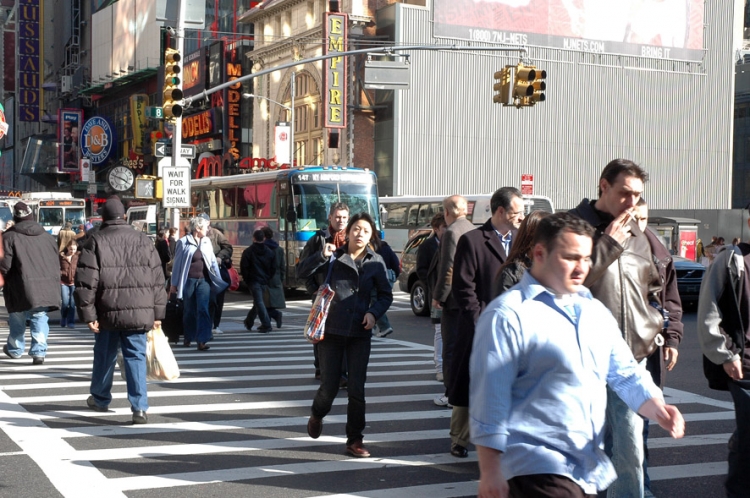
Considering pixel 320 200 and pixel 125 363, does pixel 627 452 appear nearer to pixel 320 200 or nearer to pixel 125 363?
pixel 125 363

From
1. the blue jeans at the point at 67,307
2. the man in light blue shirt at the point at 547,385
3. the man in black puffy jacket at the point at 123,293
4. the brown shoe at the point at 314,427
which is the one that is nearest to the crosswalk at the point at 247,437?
the brown shoe at the point at 314,427

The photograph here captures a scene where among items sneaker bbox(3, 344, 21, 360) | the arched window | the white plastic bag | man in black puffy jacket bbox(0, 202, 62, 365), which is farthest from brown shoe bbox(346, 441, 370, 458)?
the arched window

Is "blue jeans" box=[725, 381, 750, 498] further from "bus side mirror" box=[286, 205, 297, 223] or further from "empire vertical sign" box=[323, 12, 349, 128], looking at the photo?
"empire vertical sign" box=[323, 12, 349, 128]

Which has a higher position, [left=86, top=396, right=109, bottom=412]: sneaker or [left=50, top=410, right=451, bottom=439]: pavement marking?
[left=86, top=396, right=109, bottom=412]: sneaker

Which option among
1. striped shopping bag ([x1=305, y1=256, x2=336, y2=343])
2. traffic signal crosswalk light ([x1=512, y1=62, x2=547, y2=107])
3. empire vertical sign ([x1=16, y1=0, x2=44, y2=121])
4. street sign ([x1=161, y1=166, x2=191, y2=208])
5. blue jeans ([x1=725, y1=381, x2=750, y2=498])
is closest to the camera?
blue jeans ([x1=725, y1=381, x2=750, y2=498])

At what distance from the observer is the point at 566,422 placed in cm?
357

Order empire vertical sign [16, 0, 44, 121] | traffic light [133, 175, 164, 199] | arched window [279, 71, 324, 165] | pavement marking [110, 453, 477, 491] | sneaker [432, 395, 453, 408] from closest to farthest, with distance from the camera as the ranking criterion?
1. pavement marking [110, 453, 477, 491]
2. sneaker [432, 395, 453, 408]
3. traffic light [133, 175, 164, 199]
4. arched window [279, 71, 324, 165]
5. empire vertical sign [16, 0, 44, 121]

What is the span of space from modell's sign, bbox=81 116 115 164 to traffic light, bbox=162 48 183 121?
61.7 meters

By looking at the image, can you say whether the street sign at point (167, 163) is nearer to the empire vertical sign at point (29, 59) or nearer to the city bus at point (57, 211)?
the city bus at point (57, 211)

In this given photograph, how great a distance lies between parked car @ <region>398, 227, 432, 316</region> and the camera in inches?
816

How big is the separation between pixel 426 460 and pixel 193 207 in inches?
→ 1135

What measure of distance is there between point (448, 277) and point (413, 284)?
13.0 metres

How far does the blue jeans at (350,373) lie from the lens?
7441 mm

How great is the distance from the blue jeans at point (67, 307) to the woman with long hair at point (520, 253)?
42.2 ft
